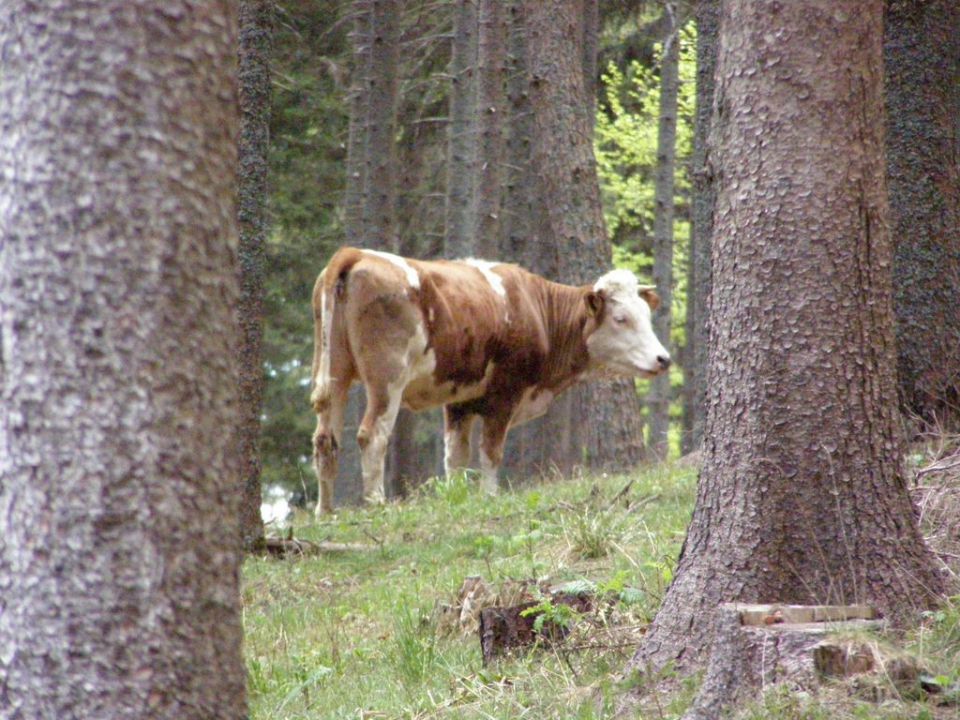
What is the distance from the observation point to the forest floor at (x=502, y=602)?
15.4ft

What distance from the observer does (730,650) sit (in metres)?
4.39

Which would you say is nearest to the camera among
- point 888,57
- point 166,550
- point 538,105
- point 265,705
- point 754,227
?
point 166,550

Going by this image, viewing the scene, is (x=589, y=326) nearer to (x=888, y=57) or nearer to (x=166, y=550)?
(x=888, y=57)

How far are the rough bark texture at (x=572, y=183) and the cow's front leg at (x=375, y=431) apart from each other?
3361mm

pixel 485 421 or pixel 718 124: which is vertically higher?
pixel 718 124

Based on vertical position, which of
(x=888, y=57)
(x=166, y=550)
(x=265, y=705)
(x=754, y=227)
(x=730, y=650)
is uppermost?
(x=888, y=57)

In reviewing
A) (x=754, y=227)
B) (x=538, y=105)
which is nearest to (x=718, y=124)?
(x=754, y=227)

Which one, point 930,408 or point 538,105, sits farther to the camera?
point 538,105

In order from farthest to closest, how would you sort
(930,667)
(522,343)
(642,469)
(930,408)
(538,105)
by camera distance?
(538,105), (522,343), (642,469), (930,408), (930,667)

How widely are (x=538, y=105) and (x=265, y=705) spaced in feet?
34.8

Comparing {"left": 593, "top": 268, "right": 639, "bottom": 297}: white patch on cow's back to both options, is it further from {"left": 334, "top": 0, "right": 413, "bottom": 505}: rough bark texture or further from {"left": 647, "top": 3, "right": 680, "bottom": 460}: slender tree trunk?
{"left": 647, "top": 3, "right": 680, "bottom": 460}: slender tree trunk

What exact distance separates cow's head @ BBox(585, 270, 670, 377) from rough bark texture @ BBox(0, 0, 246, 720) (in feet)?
37.1

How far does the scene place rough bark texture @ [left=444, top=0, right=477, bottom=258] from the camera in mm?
18750

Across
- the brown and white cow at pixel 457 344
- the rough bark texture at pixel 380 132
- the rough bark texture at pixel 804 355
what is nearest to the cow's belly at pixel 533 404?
the brown and white cow at pixel 457 344
